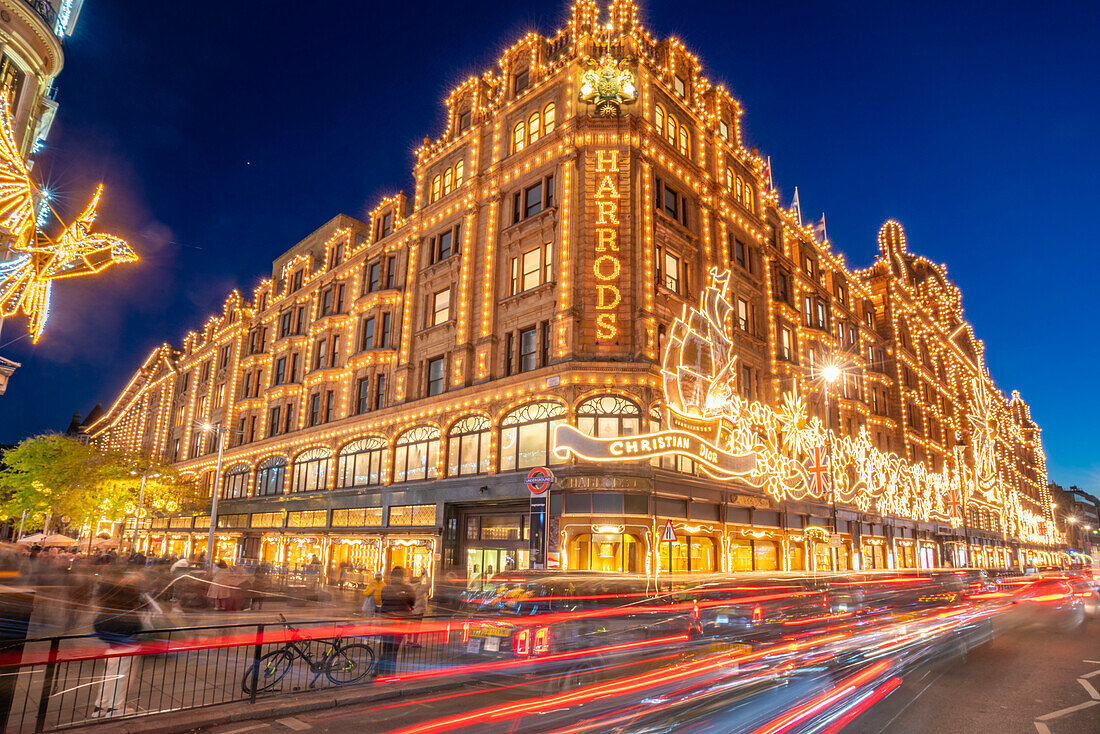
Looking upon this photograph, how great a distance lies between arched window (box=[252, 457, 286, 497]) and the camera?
4569 centimetres

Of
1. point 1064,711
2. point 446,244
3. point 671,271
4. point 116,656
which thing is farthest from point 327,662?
point 446,244

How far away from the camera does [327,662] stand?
11.3 metres

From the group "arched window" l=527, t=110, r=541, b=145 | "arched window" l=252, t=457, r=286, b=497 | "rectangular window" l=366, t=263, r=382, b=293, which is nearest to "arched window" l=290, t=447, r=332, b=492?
"arched window" l=252, t=457, r=286, b=497

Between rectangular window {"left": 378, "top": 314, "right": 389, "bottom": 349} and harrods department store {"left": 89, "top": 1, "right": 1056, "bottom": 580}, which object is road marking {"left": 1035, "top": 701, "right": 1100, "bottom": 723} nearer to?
harrods department store {"left": 89, "top": 1, "right": 1056, "bottom": 580}

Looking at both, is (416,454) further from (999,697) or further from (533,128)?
(999,697)

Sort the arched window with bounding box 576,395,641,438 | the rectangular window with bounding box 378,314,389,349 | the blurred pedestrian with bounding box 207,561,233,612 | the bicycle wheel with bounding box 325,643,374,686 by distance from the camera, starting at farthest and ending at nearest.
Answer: the rectangular window with bounding box 378,314,389,349, the arched window with bounding box 576,395,641,438, the blurred pedestrian with bounding box 207,561,233,612, the bicycle wheel with bounding box 325,643,374,686

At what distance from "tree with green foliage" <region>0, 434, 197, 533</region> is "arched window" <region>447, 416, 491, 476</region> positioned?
33277mm

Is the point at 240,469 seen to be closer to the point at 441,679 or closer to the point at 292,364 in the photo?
the point at 292,364

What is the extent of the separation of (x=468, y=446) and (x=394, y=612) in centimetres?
1798

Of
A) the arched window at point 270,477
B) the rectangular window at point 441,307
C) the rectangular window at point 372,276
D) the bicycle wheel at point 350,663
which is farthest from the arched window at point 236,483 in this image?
the bicycle wheel at point 350,663

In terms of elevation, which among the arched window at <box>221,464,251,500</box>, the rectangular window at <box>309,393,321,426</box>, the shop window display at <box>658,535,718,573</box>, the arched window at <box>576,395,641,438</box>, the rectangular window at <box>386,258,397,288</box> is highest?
the rectangular window at <box>386,258,397,288</box>

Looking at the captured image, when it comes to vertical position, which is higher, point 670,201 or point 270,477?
point 670,201

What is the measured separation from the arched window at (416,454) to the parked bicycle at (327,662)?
20985mm

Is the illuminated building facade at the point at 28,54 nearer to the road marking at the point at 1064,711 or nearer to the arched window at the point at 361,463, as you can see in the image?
the arched window at the point at 361,463
